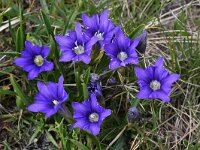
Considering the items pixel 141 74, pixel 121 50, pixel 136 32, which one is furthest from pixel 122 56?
pixel 136 32

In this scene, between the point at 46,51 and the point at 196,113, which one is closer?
the point at 46,51

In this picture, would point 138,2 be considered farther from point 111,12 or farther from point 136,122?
point 136,122

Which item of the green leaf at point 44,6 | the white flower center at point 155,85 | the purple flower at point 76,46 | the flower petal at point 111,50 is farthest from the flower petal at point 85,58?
the green leaf at point 44,6

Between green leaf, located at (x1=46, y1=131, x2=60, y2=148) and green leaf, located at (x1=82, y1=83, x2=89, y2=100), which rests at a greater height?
green leaf, located at (x1=82, y1=83, x2=89, y2=100)

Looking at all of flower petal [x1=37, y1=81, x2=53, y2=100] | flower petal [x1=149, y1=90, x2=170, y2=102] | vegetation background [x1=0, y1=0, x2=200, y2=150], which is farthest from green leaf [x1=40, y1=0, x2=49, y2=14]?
flower petal [x1=149, y1=90, x2=170, y2=102]

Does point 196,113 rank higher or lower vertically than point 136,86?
lower

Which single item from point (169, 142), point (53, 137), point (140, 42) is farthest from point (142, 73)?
point (53, 137)

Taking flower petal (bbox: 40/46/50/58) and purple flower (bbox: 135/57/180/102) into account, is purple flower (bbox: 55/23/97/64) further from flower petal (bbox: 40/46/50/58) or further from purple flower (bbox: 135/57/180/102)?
purple flower (bbox: 135/57/180/102)
